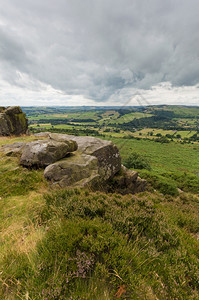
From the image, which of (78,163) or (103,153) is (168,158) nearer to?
(103,153)

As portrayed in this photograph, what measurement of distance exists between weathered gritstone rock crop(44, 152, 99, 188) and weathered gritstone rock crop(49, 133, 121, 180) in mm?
2082

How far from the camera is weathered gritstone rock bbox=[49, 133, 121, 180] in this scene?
37.1 feet

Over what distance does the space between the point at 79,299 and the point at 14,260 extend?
171cm

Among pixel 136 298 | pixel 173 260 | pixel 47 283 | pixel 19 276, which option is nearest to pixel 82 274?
pixel 47 283

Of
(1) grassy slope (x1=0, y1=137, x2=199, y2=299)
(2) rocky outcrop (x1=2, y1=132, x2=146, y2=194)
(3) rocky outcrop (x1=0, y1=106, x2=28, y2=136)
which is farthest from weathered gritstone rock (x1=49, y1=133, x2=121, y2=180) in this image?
(3) rocky outcrop (x1=0, y1=106, x2=28, y2=136)

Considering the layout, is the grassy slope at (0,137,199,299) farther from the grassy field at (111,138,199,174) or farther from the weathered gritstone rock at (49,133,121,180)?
the grassy field at (111,138,199,174)

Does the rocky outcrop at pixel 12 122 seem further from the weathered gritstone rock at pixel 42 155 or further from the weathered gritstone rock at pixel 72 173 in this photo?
the weathered gritstone rock at pixel 72 173

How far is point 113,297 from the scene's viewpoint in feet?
7.04

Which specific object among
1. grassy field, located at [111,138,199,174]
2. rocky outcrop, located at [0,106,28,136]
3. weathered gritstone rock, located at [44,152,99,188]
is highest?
rocky outcrop, located at [0,106,28,136]

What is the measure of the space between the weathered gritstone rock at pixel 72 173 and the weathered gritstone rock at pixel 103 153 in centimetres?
208

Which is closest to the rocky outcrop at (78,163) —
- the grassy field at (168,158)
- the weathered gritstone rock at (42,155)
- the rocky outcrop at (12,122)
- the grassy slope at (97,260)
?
the weathered gritstone rock at (42,155)

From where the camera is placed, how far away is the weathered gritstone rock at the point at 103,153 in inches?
445

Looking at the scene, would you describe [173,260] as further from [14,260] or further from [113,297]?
[14,260]

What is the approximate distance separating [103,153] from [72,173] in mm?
4626
